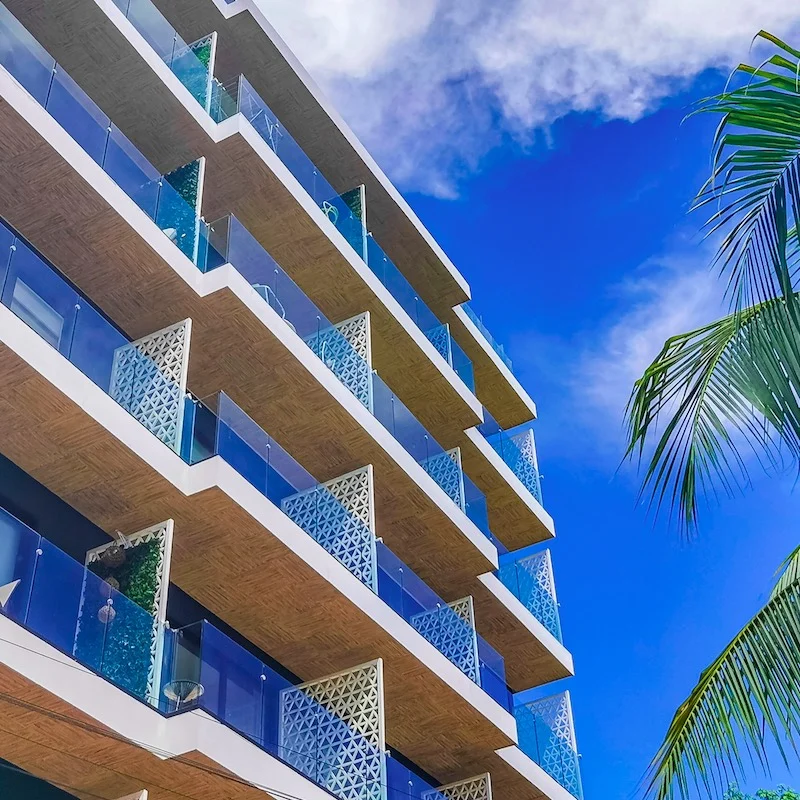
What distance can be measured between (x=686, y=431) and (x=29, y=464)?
26.9 ft

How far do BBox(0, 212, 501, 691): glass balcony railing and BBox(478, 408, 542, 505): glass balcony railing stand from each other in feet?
24.0

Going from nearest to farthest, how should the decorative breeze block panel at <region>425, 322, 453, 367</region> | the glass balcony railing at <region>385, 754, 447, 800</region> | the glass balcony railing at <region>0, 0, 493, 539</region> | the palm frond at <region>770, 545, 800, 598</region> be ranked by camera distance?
the palm frond at <region>770, 545, 800, 598</region>
the glass balcony railing at <region>0, 0, 493, 539</region>
the glass balcony railing at <region>385, 754, 447, 800</region>
the decorative breeze block panel at <region>425, 322, 453, 367</region>

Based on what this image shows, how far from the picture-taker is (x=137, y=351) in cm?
1412

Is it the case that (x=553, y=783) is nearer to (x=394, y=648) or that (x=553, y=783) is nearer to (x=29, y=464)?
(x=394, y=648)

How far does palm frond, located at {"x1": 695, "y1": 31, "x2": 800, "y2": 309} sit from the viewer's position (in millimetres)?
6613

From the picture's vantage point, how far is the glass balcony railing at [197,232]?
47.1 feet

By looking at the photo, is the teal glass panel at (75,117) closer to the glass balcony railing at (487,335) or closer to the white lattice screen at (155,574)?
the white lattice screen at (155,574)

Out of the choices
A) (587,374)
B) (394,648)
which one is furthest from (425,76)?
(394,648)

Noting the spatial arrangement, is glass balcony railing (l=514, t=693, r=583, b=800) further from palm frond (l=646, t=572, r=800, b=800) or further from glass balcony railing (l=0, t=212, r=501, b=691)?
palm frond (l=646, t=572, r=800, b=800)

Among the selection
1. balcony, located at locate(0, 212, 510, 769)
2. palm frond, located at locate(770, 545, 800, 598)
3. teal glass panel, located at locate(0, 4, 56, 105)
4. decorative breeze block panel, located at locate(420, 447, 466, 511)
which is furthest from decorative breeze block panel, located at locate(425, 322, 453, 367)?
palm frond, located at locate(770, 545, 800, 598)

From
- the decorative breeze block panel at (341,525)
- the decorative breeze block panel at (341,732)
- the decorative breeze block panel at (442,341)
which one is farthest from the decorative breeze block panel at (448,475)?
the decorative breeze block panel at (341,732)

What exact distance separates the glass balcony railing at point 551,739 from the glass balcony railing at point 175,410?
15.2 feet

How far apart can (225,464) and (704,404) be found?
7140 mm

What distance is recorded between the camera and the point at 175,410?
14.0 m
